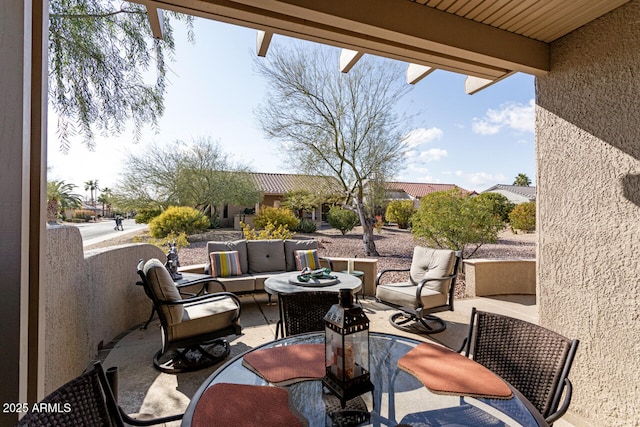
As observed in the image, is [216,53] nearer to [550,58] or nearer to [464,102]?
[550,58]

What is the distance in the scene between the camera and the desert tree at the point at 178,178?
48.9ft

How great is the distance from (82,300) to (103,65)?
277 cm

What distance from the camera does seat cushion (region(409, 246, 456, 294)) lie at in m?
4.32

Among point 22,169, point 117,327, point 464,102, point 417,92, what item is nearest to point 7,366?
point 22,169

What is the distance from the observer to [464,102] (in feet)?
30.8

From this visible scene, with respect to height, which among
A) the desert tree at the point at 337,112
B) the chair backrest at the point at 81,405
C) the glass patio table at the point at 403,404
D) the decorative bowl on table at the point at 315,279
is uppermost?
the desert tree at the point at 337,112

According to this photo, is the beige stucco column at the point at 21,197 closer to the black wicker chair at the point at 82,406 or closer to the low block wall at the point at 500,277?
the black wicker chair at the point at 82,406

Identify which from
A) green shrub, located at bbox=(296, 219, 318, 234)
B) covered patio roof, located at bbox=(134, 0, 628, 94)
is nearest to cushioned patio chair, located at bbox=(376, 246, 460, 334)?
covered patio roof, located at bbox=(134, 0, 628, 94)

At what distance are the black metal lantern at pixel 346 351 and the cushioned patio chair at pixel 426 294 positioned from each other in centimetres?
286

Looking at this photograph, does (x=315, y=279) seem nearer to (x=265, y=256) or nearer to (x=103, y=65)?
(x=265, y=256)

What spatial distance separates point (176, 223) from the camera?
12688mm

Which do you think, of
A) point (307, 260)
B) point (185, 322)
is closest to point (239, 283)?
point (307, 260)

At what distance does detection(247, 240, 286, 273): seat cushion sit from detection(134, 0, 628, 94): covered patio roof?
3.78m

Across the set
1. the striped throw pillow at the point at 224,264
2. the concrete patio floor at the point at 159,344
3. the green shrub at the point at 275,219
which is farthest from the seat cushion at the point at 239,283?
the green shrub at the point at 275,219
